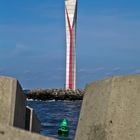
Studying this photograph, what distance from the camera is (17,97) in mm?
7926

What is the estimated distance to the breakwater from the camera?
98688mm

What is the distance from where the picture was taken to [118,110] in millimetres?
5898

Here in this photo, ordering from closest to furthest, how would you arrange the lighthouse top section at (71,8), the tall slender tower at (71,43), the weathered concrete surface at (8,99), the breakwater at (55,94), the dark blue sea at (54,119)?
the weathered concrete surface at (8,99), the dark blue sea at (54,119), the tall slender tower at (71,43), the lighthouse top section at (71,8), the breakwater at (55,94)

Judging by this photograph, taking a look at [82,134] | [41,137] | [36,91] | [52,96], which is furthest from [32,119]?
[36,91]

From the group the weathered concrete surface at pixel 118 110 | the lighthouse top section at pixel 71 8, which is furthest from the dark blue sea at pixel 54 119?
the lighthouse top section at pixel 71 8

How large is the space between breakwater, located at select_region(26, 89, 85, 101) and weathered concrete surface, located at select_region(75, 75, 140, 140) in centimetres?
8972

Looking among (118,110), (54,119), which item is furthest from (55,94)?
(118,110)

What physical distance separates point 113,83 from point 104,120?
1.35 feet

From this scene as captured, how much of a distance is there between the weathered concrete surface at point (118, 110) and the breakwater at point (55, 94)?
89721 millimetres

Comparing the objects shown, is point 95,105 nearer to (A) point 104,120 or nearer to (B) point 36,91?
(A) point 104,120

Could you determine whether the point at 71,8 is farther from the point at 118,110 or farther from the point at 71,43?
the point at 118,110

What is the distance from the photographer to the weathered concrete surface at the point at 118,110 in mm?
5785

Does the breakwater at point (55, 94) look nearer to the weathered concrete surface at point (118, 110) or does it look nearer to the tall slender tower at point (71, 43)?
the tall slender tower at point (71, 43)

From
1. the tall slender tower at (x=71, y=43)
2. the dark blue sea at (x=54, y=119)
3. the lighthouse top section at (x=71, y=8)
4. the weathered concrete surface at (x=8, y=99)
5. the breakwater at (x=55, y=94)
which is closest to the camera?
the weathered concrete surface at (x=8, y=99)
